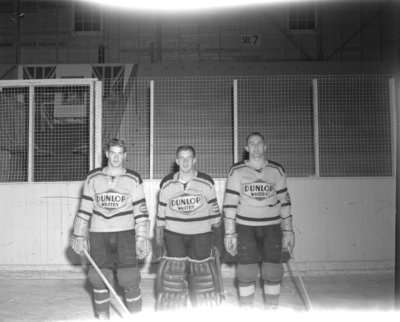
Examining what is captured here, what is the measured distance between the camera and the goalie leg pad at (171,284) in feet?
12.2

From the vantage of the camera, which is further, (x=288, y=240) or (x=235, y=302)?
(x=235, y=302)

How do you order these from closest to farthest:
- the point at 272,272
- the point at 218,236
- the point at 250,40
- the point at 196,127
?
1. the point at 272,272
2. the point at 218,236
3. the point at 196,127
4. the point at 250,40

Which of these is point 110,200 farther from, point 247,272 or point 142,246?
point 247,272

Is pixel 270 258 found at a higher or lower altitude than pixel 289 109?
lower

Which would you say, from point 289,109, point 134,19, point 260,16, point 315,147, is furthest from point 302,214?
point 134,19

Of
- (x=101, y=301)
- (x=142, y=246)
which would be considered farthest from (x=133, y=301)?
(x=142, y=246)

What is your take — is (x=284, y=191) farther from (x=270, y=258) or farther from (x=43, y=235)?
(x=43, y=235)

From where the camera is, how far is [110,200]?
152 inches

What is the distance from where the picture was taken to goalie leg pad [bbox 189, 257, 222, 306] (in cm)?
376

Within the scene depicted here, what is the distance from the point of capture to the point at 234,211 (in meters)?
4.04

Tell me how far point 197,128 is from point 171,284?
462 centimetres

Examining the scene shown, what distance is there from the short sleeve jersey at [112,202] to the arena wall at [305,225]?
2202mm

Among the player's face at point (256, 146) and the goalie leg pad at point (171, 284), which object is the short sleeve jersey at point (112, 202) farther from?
the player's face at point (256, 146)

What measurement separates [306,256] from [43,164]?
4.56 m
